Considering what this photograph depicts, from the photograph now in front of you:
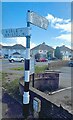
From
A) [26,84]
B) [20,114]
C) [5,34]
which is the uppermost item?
[5,34]

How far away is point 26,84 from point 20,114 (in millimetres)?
1337

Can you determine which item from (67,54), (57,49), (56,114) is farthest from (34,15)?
(67,54)

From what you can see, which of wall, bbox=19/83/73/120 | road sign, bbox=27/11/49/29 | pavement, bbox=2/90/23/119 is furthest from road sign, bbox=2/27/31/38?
pavement, bbox=2/90/23/119

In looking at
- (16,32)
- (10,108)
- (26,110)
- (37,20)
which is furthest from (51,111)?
(37,20)

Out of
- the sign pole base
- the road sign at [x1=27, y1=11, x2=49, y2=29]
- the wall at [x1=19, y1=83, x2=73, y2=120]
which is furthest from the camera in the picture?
the sign pole base

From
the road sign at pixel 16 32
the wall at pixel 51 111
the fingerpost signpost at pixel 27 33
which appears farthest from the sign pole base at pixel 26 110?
the road sign at pixel 16 32

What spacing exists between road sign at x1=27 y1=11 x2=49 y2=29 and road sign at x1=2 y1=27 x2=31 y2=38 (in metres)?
0.23

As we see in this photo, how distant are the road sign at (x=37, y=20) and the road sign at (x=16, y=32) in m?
0.23

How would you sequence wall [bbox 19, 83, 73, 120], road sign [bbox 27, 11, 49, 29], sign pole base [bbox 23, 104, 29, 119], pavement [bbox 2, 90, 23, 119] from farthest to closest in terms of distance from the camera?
pavement [bbox 2, 90, 23, 119] < sign pole base [bbox 23, 104, 29, 119] < road sign [bbox 27, 11, 49, 29] < wall [bbox 19, 83, 73, 120]

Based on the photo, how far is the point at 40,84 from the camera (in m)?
10.1

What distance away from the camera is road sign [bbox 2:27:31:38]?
4.81m

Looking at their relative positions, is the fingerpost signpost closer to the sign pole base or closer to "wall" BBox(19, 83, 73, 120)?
the sign pole base

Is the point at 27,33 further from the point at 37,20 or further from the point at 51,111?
the point at 51,111

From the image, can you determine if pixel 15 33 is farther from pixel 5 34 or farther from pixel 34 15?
pixel 34 15
